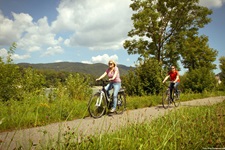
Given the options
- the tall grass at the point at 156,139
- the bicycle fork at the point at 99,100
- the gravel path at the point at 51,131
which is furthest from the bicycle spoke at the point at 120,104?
the tall grass at the point at 156,139

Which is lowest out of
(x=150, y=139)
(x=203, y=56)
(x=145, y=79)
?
(x=150, y=139)

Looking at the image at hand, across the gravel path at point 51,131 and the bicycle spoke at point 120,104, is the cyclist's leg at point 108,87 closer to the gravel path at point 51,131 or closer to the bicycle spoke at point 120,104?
the bicycle spoke at point 120,104

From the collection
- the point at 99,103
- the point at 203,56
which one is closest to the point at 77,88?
the point at 99,103

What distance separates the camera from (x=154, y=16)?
26.0 m

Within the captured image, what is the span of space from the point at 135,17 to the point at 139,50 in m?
3.87

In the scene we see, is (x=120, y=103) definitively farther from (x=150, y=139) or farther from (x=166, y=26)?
Answer: (x=166, y=26)

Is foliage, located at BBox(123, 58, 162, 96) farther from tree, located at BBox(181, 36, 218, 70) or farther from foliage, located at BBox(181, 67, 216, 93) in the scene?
tree, located at BBox(181, 36, 218, 70)

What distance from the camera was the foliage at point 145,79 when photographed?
55.8 feet

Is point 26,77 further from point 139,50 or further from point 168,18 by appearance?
point 168,18

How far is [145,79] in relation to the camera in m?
17.2

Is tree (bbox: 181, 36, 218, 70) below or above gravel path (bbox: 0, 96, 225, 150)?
above

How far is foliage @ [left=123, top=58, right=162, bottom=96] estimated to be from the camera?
17000mm

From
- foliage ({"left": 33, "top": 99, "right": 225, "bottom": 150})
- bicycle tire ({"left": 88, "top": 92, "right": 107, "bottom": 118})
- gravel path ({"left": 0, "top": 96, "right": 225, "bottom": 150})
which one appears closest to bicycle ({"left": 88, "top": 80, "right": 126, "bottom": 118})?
bicycle tire ({"left": 88, "top": 92, "right": 107, "bottom": 118})

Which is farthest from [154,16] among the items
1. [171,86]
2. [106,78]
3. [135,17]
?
[106,78]
